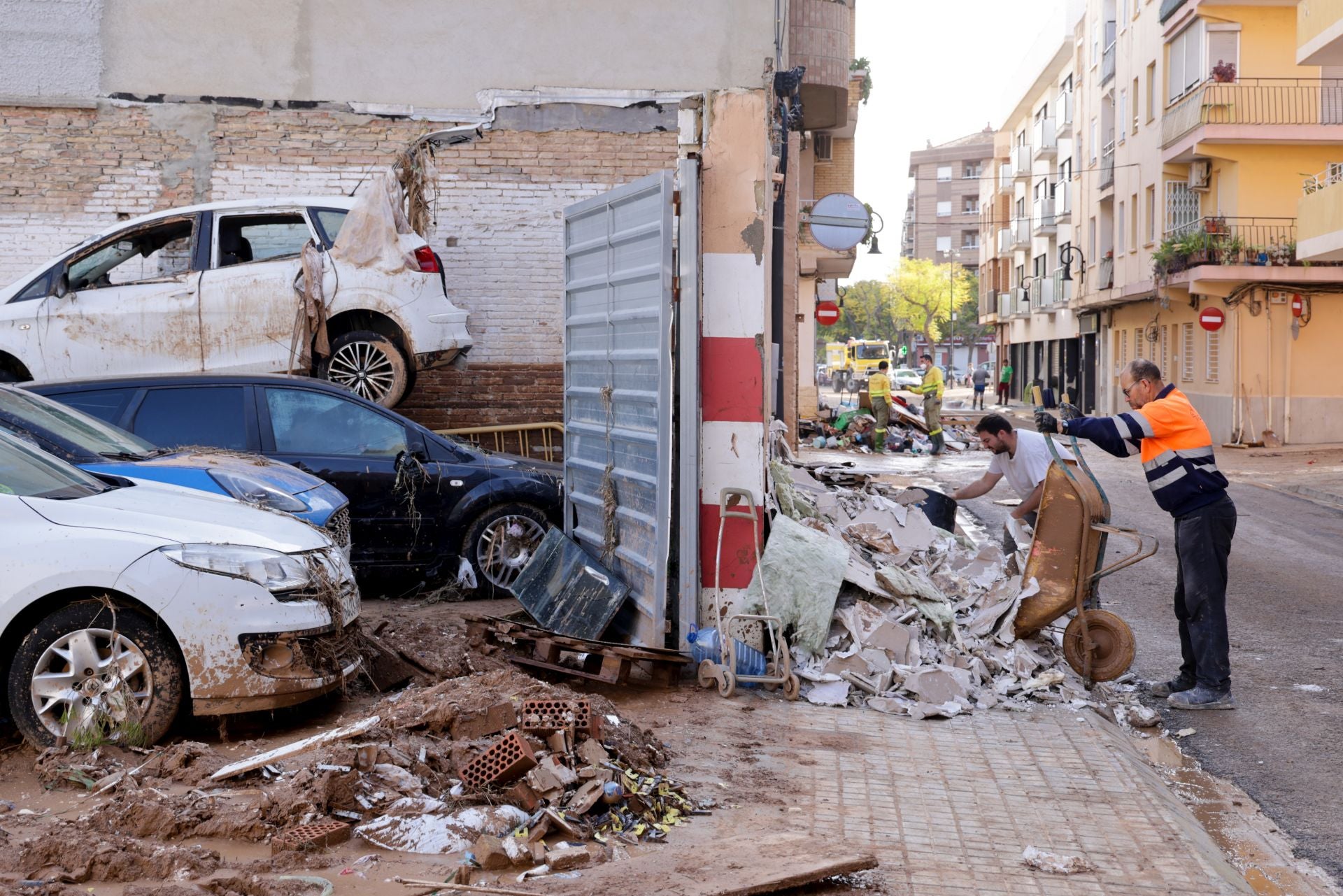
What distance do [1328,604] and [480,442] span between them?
8.02 metres

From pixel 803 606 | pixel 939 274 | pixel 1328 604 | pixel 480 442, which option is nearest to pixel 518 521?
pixel 803 606

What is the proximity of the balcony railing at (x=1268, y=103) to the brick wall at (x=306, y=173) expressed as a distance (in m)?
21.8

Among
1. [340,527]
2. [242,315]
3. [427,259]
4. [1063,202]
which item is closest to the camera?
[340,527]

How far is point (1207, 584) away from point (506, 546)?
16.0ft

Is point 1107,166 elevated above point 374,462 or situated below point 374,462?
above

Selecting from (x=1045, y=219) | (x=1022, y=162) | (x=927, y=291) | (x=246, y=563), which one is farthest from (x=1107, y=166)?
(x=927, y=291)

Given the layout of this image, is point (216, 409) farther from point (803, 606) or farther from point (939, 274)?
point (939, 274)

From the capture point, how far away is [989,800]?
521 centimetres

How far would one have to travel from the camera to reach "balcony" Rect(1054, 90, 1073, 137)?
1955 inches

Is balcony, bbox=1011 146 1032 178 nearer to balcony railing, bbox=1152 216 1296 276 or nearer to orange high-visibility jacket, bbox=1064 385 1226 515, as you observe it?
balcony railing, bbox=1152 216 1296 276

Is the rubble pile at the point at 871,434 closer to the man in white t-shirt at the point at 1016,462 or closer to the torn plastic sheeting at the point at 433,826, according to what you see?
the man in white t-shirt at the point at 1016,462

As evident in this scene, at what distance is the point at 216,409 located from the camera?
9148 mm

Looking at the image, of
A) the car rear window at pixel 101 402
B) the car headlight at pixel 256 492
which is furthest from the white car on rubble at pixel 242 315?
the car headlight at pixel 256 492

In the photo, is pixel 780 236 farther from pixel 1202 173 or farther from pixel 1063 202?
pixel 1063 202
